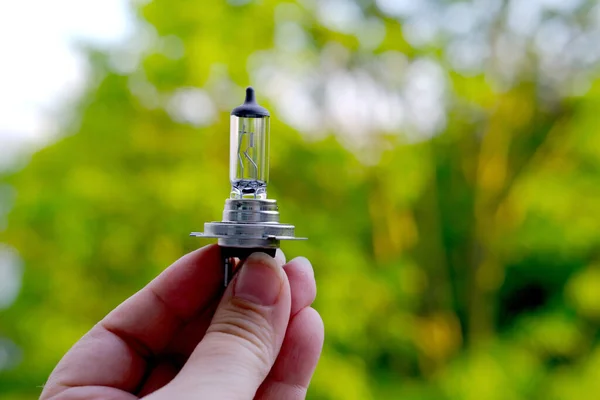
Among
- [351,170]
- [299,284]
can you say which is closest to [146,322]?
[299,284]

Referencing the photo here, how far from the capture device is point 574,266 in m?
2.31

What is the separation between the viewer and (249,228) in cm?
52

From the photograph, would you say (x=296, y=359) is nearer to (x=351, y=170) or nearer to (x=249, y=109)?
(x=249, y=109)

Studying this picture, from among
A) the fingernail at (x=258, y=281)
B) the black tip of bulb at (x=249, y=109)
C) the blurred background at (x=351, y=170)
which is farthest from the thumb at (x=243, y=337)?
the blurred background at (x=351, y=170)

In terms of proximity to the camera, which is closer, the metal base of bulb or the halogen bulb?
the metal base of bulb

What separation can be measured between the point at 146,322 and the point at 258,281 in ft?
0.65

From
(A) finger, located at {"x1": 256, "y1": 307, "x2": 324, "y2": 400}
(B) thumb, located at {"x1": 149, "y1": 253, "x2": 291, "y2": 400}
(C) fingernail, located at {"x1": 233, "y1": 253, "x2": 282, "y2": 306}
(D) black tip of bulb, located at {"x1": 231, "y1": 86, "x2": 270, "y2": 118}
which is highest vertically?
(D) black tip of bulb, located at {"x1": 231, "y1": 86, "x2": 270, "y2": 118}

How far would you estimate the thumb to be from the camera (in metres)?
0.49

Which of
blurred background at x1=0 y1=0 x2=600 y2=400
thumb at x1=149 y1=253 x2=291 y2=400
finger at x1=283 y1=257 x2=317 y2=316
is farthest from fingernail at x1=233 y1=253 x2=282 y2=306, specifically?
blurred background at x1=0 y1=0 x2=600 y2=400

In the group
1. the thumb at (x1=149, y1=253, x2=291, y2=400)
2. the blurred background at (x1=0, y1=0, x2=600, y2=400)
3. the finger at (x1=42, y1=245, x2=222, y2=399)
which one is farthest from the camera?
the blurred background at (x1=0, y1=0, x2=600, y2=400)

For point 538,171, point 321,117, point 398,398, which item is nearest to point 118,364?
point 321,117

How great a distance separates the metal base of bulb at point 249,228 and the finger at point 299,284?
0.09m

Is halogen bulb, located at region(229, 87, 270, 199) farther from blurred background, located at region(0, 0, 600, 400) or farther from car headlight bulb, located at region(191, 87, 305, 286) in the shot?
blurred background, located at region(0, 0, 600, 400)

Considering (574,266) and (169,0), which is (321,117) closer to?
(169,0)
